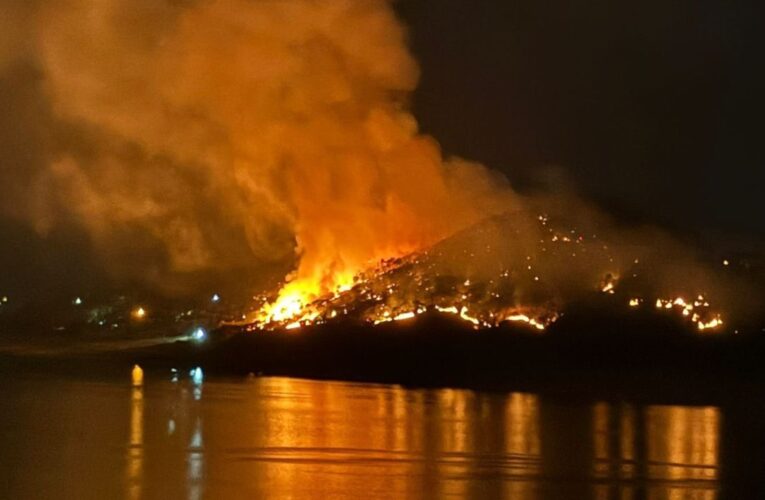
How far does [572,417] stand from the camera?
3122cm

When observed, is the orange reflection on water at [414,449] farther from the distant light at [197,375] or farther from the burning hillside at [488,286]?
the burning hillside at [488,286]

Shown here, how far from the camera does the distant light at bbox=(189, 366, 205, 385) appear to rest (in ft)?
138

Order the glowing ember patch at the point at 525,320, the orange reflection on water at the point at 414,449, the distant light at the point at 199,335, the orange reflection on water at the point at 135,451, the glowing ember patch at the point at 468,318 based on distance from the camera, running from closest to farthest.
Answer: the orange reflection on water at the point at 135,451 → the orange reflection on water at the point at 414,449 → the distant light at the point at 199,335 → the glowing ember patch at the point at 468,318 → the glowing ember patch at the point at 525,320

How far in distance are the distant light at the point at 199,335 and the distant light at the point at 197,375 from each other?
8.58 metres

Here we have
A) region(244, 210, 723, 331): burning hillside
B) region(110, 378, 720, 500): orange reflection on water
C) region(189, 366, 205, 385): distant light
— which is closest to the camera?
region(110, 378, 720, 500): orange reflection on water

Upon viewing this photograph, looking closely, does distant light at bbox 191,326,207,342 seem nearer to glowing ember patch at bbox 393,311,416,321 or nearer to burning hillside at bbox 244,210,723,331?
burning hillside at bbox 244,210,723,331

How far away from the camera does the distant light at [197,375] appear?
42062mm

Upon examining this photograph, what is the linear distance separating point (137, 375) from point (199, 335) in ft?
62.8

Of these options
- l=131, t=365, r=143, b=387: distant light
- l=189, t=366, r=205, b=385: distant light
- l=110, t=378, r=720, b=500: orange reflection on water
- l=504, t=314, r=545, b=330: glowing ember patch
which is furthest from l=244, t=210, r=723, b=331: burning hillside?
l=110, t=378, r=720, b=500: orange reflection on water

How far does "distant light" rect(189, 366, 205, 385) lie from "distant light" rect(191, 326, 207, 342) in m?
8.58

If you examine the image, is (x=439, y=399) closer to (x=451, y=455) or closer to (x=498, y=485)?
(x=451, y=455)

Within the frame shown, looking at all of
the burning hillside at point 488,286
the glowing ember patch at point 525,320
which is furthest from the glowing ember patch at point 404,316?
the glowing ember patch at point 525,320

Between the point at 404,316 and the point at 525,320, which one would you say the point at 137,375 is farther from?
the point at 525,320

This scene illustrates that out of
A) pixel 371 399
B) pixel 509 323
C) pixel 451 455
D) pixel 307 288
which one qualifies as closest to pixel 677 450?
pixel 451 455
